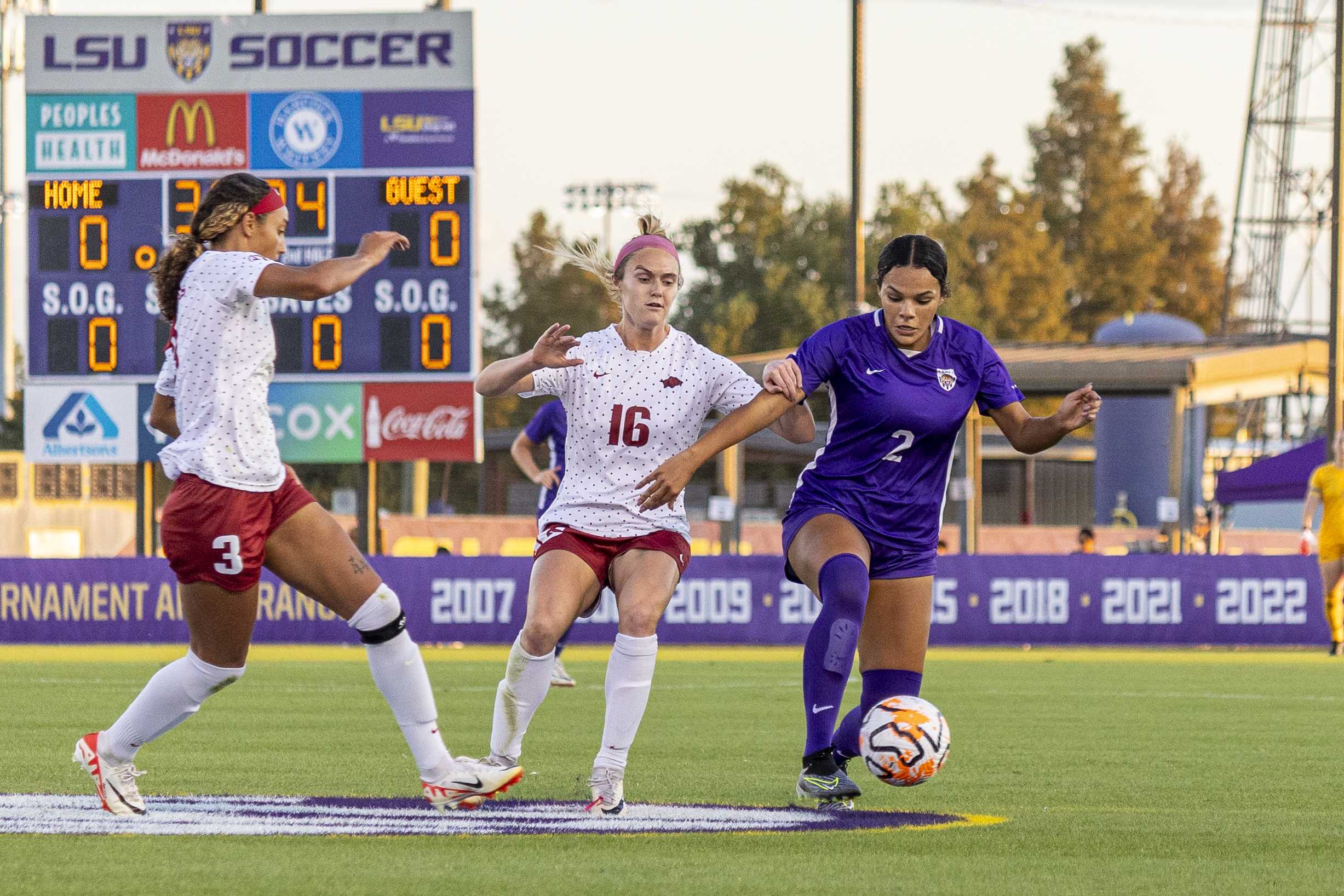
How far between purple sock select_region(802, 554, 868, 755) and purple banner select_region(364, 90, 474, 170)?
14406mm

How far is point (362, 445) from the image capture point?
2153cm

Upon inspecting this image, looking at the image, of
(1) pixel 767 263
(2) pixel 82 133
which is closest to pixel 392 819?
(2) pixel 82 133

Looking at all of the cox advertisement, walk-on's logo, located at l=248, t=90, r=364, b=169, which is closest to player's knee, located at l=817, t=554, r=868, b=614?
the cox advertisement

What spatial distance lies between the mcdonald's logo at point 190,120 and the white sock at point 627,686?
15811 millimetres

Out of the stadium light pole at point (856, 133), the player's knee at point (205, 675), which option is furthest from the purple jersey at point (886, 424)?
the stadium light pole at point (856, 133)

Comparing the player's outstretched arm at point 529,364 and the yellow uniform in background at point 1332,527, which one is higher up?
the player's outstretched arm at point 529,364

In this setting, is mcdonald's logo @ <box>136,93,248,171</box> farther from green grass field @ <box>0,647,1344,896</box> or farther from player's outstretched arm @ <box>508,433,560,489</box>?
player's outstretched arm @ <box>508,433,560,489</box>

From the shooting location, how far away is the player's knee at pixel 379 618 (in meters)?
6.16

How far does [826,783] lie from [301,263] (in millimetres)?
15106

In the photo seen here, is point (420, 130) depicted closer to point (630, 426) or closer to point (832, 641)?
point (630, 426)

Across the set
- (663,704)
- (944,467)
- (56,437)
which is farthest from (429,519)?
(944,467)

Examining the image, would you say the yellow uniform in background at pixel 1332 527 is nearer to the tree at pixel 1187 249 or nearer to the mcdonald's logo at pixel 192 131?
the mcdonald's logo at pixel 192 131

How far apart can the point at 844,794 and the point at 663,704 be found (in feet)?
18.9

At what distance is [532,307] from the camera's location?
72.2m
